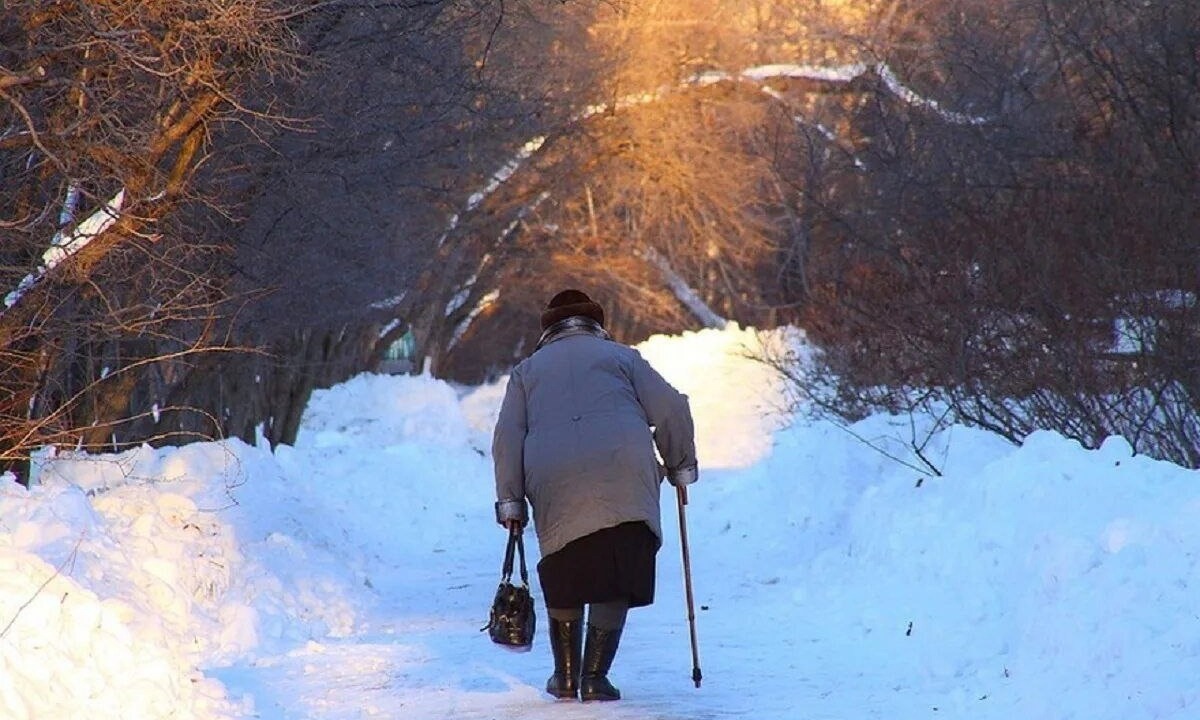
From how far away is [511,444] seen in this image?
360 inches

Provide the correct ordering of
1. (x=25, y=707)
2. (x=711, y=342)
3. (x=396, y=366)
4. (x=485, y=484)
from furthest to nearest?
1. (x=396, y=366)
2. (x=711, y=342)
3. (x=485, y=484)
4. (x=25, y=707)

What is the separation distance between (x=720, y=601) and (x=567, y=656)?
4.69 metres

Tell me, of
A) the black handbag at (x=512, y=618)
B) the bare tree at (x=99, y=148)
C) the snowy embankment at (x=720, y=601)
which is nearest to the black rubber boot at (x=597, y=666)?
the snowy embankment at (x=720, y=601)

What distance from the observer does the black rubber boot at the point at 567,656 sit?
29.8 ft

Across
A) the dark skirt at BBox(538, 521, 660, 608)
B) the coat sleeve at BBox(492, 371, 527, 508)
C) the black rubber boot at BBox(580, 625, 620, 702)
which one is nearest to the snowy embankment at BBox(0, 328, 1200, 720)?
the black rubber boot at BBox(580, 625, 620, 702)

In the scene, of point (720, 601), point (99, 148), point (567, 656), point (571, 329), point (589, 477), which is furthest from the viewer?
point (720, 601)

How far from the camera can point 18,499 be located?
10734 mm

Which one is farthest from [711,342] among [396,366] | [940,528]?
[940,528]

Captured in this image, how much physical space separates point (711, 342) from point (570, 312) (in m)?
27.2

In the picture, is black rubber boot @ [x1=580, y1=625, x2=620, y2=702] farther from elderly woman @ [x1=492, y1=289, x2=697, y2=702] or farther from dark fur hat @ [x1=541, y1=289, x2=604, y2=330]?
dark fur hat @ [x1=541, y1=289, x2=604, y2=330]

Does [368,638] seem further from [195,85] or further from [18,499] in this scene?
[195,85]

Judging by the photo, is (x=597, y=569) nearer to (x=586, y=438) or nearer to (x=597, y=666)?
(x=597, y=666)

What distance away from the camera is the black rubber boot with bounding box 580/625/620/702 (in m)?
8.96

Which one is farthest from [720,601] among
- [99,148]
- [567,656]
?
[99,148]
